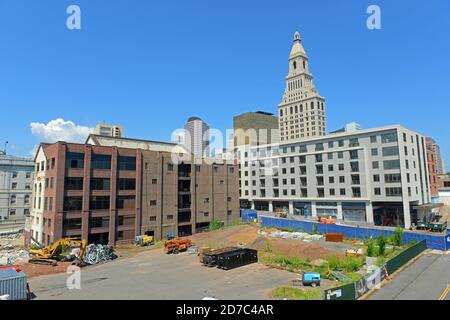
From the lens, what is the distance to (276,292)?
25.4 meters

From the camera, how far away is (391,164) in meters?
64.9

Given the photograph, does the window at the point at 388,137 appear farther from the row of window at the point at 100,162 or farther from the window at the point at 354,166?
the row of window at the point at 100,162

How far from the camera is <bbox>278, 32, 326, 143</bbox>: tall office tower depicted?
6570 inches

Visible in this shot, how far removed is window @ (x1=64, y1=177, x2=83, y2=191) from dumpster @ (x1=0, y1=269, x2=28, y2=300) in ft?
80.3

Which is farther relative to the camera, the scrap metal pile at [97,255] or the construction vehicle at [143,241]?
the construction vehicle at [143,241]

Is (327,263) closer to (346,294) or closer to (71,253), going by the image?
(346,294)

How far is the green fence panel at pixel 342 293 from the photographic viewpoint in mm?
19953

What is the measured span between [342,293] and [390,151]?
5327 cm

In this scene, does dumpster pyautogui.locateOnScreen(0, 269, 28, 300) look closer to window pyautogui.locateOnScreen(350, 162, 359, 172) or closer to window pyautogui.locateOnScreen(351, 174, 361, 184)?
window pyautogui.locateOnScreen(351, 174, 361, 184)

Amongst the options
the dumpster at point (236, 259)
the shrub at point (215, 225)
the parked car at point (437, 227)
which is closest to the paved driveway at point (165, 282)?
the dumpster at point (236, 259)

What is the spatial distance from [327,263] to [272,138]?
168m

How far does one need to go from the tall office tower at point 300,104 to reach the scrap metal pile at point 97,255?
133409 millimetres

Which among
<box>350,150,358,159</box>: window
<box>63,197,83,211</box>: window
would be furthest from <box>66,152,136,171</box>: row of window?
<box>350,150,358,159</box>: window
